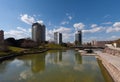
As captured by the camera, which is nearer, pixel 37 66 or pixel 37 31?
pixel 37 66

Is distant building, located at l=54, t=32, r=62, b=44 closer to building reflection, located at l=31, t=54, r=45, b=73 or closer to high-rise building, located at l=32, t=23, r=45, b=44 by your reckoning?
high-rise building, located at l=32, t=23, r=45, b=44

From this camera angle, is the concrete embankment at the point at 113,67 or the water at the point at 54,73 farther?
the water at the point at 54,73

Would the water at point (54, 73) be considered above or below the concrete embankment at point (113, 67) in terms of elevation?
below

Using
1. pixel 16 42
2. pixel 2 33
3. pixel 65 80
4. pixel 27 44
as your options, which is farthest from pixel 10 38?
pixel 65 80

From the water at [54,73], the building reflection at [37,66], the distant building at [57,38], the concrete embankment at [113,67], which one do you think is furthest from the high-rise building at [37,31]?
the concrete embankment at [113,67]

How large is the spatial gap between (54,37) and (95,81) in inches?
5339

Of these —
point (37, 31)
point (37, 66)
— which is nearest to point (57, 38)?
point (37, 31)

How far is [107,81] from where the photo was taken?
13648 millimetres

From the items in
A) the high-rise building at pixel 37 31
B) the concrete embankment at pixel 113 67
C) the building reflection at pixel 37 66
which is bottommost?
the building reflection at pixel 37 66

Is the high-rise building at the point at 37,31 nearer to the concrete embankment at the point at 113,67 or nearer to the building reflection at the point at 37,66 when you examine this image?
the building reflection at the point at 37,66

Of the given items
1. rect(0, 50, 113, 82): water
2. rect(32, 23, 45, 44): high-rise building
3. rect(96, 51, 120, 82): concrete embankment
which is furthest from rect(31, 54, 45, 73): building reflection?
rect(32, 23, 45, 44): high-rise building

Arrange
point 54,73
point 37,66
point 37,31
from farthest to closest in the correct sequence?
point 37,31 → point 37,66 → point 54,73

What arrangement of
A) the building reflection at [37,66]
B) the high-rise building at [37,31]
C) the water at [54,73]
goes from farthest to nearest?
1. the high-rise building at [37,31]
2. the building reflection at [37,66]
3. the water at [54,73]

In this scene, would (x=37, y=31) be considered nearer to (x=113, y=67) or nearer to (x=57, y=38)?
(x=57, y=38)
